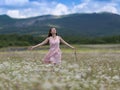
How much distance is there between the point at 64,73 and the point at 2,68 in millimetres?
3003

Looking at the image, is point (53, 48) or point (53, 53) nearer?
point (53, 53)

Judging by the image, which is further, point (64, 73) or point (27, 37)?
point (27, 37)

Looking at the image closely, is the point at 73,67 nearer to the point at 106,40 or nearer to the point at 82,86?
the point at 82,86

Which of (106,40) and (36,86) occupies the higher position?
(36,86)

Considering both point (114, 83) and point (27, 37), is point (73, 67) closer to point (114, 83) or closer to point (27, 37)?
point (114, 83)

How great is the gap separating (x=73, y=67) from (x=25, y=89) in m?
5.37

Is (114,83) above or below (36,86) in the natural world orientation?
below

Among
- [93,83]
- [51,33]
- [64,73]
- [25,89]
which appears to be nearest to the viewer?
[25,89]

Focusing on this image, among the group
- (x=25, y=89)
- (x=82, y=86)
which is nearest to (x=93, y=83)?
(x=82, y=86)

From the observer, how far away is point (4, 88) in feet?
21.0

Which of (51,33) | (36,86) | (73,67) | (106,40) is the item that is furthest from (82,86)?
(106,40)

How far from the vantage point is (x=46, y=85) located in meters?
5.07

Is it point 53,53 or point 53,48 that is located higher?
point 53,48

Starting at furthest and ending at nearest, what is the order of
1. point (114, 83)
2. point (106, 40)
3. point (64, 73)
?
point (106, 40)
point (64, 73)
point (114, 83)
